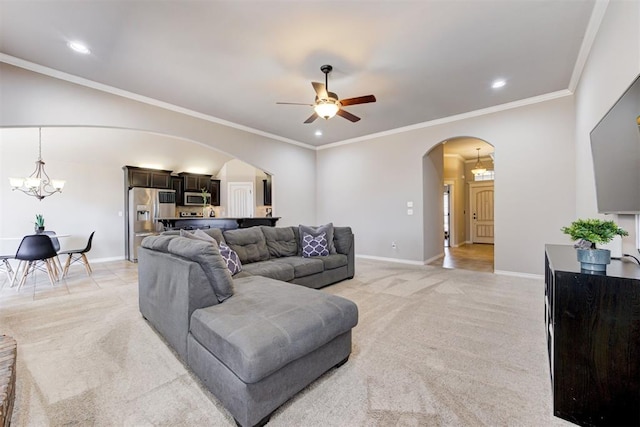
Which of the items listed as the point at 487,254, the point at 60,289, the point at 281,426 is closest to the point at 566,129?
the point at 487,254

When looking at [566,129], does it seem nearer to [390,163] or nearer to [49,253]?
[390,163]

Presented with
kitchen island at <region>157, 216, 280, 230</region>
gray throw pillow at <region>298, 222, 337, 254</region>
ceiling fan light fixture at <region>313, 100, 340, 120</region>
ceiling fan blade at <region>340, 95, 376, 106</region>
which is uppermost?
ceiling fan blade at <region>340, 95, 376, 106</region>

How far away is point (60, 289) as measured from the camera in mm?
4043

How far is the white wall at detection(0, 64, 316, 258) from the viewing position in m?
3.34

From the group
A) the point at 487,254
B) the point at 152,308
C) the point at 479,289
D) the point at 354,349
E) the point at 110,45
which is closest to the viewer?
the point at 354,349

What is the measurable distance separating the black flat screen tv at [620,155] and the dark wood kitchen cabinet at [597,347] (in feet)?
1.99

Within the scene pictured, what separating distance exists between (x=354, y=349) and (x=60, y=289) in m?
4.53

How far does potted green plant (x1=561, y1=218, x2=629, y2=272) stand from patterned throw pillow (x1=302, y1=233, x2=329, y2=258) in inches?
117

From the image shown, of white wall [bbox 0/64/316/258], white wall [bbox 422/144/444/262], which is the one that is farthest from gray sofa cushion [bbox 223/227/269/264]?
white wall [bbox 422/144/444/262]

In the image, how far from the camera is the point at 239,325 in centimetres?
157

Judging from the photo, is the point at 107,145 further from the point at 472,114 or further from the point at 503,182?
the point at 503,182

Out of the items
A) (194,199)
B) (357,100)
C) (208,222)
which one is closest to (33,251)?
(208,222)

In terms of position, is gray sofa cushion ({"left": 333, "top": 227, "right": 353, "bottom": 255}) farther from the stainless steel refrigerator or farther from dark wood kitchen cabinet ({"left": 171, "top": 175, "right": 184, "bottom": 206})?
dark wood kitchen cabinet ({"left": 171, "top": 175, "right": 184, "bottom": 206})

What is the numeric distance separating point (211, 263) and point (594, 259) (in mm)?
2354
